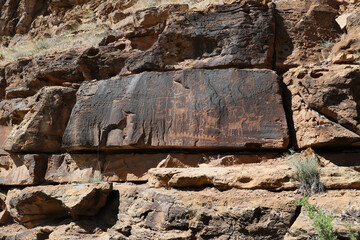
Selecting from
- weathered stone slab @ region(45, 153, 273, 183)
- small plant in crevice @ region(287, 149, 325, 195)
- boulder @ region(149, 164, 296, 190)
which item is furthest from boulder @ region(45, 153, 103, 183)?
small plant in crevice @ region(287, 149, 325, 195)

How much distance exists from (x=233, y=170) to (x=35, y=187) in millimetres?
3258

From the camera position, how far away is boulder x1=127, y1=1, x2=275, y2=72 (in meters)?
4.55

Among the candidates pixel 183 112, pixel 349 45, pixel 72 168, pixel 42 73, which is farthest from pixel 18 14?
pixel 349 45

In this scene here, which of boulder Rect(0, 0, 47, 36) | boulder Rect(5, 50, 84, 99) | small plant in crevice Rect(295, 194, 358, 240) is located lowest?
small plant in crevice Rect(295, 194, 358, 240)

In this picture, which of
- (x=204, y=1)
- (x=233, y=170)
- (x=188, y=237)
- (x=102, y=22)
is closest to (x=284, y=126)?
(x=233, y=170)

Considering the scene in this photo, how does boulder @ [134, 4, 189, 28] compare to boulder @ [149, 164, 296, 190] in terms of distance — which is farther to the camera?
boulder @ [134, 4, 189, 28]

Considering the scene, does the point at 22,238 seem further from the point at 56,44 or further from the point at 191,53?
the point at 56,44

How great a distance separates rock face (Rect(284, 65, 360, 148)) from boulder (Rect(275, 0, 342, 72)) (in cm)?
56

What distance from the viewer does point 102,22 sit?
11031mm

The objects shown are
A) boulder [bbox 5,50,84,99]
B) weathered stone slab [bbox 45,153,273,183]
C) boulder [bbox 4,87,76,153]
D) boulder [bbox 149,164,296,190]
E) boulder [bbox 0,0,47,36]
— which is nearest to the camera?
boulder [bbox 149,164,296,190]

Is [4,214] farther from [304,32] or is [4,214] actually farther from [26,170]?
[304,32]

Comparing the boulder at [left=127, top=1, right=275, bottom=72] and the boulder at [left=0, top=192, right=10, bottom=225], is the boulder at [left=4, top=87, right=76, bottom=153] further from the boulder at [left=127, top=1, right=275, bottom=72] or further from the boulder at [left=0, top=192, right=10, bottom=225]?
the boulder at [left=127, top=1, right=275, bottom=72]

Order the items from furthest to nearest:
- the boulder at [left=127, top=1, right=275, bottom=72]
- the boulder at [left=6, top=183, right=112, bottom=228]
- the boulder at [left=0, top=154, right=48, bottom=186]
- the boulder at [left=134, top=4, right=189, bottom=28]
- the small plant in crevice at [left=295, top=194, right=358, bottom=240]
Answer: the boulder at [left=134, top=4, right=189, bottom=28], the boulder at [left=0, top=154, right=48, bottom=186], the boulder at [left=127, top=1, right=275, bottom=72], the boulder at [left=6, top=183, right=112, bottom=228], the small plant in crevice at [left=295, top=194, right=358, bottom=240]

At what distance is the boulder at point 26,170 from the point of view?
203 inches
